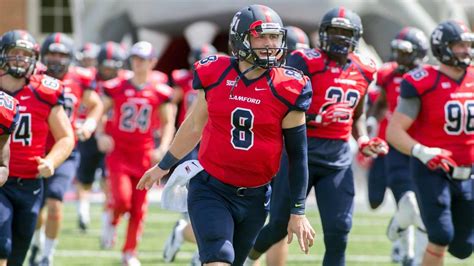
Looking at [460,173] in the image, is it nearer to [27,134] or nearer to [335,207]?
[335,207]

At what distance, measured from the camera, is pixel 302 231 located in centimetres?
602

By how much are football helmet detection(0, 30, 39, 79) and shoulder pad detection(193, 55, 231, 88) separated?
156cm

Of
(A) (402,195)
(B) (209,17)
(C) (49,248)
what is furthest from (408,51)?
(B) (209,17)

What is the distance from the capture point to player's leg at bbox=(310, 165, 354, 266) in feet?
24.2

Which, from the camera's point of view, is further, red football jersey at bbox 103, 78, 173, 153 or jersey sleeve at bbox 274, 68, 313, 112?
red football jersey at bbox 103, 78, 173, 153

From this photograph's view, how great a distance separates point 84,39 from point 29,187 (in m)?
14.5

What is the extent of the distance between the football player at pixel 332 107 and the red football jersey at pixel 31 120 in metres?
1.57

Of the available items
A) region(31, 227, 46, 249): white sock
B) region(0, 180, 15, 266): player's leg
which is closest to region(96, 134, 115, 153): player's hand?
region(31, 227, 46, 249): white sock

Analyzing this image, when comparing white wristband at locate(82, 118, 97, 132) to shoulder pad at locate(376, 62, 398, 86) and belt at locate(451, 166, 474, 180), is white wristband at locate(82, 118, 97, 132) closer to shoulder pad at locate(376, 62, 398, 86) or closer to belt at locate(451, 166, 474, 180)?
shoulder pad at locate(376, 62, 398, 86)

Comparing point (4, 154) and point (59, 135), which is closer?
point (4, 154)

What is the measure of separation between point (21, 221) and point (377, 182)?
4373mm

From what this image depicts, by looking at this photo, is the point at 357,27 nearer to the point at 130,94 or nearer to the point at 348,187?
the point at 348,187

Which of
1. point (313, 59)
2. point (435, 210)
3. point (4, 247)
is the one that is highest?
point (313, 59)

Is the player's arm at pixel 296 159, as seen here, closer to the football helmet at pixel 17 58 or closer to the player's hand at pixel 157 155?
the football helmet at pixel 17 58
